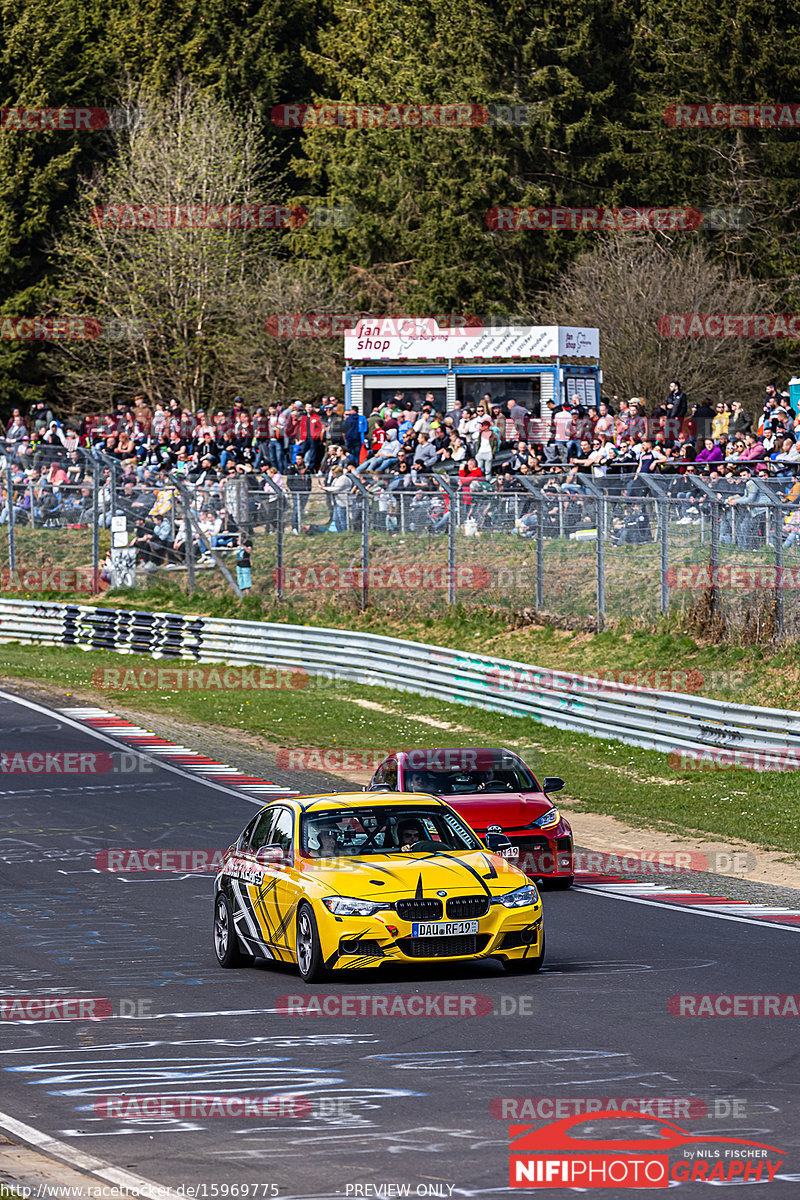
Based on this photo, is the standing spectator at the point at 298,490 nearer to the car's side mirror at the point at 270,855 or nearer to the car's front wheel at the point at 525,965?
the car's side mirror at the point at 270,855

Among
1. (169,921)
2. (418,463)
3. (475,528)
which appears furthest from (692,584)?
(169,921)

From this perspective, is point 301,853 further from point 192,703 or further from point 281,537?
point 281,537

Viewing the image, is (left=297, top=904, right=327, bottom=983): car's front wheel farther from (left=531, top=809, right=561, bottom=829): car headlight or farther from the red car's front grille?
(left=531, top=809, right=561, bottom=829): car headlight

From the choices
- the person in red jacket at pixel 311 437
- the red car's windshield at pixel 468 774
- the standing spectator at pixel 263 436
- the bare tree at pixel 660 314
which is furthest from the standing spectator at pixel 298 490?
the red car's windshield at pixel 468 774

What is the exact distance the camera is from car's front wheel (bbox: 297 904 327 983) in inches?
473

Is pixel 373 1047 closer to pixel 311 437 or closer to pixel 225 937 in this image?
pixel 225 937

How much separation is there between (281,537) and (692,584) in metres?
10.1

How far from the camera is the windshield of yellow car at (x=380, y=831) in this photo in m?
12.9

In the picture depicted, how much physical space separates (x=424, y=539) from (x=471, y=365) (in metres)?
10.2

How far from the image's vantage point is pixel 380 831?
13102 mm

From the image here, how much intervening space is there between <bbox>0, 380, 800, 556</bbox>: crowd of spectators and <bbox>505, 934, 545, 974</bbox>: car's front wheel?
13.2 meters

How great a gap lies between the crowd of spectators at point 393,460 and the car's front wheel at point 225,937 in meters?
13.1

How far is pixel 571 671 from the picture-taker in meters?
29.1

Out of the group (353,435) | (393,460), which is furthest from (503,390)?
(393,460)
